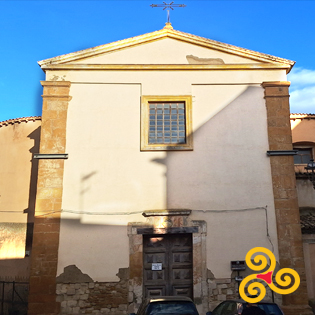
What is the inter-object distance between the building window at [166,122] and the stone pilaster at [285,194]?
2507mm

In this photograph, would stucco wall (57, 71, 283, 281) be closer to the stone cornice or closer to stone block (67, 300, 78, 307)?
the stone cornice

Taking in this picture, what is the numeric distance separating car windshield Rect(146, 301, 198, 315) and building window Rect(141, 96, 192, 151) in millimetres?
5245

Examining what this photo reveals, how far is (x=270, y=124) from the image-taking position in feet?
38.8

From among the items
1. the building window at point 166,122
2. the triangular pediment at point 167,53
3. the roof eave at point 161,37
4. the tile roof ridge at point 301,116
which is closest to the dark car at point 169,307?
the building window at point 166,122

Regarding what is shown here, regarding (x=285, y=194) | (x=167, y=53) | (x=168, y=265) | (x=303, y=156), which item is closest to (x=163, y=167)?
(x=168, y=265)

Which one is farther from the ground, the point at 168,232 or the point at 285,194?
the point at 285,194

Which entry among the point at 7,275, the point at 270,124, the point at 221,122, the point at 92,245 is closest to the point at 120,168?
the point at 92,245

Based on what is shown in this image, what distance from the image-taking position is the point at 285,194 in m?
11.3

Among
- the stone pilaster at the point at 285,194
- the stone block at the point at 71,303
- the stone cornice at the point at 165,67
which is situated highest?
the stone cornice at the point at 165,67

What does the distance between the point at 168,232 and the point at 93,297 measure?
2700 mm

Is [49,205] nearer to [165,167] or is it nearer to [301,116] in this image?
[165,167]

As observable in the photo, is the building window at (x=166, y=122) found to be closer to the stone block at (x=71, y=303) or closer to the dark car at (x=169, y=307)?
the stone block at (x=71, y=303)

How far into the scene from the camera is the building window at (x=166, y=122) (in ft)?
38.5

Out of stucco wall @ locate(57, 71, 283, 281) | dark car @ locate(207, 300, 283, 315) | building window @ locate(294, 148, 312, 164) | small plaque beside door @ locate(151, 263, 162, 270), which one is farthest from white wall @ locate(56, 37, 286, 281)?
building window @ locate(294, 148, 312, 164)
